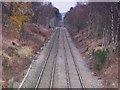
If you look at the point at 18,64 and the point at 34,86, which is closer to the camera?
the point at 34,86

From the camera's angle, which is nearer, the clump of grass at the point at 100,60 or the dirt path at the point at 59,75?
the dirt path at the point at 59,75

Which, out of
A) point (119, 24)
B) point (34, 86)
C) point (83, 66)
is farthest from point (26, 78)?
point (119, 24)

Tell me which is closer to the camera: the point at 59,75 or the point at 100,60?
the point at 59,75

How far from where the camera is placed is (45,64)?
113 ft

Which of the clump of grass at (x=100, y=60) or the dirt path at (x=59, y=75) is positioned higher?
the clump of grass at (x=100, y=60)

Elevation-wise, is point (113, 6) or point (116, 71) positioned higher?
point (113, 6)

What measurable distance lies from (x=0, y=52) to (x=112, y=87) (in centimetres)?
1243

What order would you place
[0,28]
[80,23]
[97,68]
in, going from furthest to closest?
[80,23]
[0,28]
[97,68]

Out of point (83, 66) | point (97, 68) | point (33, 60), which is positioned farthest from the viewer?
point (33, 60)

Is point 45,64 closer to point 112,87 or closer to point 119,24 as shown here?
point 119,24

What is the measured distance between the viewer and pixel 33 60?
37.2 m

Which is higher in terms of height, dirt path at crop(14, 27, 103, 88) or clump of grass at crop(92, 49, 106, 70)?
clump of grass at crop(92, 49, 106, 70)

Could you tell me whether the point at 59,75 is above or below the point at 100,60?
below

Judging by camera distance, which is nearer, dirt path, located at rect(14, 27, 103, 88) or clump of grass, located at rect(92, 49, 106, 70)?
dirt path, located at rect(14, 27, 103, 88)
